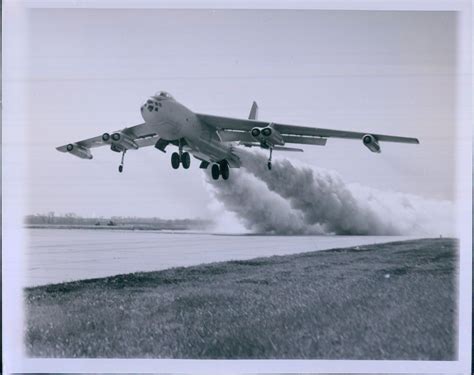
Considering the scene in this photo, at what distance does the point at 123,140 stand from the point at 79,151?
833 millimetres

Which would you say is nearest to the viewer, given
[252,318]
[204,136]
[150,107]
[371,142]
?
[252,318]

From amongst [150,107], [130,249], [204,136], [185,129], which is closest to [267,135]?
[204,136]

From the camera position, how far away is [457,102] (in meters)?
8.91

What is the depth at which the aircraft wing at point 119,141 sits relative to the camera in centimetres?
957

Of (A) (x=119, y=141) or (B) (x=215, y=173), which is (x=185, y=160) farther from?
(A) (x=119, y=141)

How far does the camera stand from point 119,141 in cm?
992

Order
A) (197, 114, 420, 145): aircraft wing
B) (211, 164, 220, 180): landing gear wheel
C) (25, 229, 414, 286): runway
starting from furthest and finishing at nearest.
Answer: (211, 164, 220, 180): landing gear wheel → (197, 114, 420, 145): aircraft wing → (25, 229, 414, 286): runway

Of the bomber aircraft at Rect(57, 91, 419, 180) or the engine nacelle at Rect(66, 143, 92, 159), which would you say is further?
the bomber aircraft at Rect(57, 91, 419, 180)

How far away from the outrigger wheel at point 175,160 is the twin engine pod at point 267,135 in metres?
1.62

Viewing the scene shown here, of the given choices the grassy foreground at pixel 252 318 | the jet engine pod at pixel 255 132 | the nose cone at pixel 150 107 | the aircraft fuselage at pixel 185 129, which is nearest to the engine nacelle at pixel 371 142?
the jet engine pod at pixel 255 132

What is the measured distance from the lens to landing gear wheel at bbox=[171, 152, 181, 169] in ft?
33.9

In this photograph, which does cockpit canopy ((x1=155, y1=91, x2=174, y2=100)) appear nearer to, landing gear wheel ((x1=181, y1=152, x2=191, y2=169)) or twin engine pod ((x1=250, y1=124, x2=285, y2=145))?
landing gear wheel ((x1=181, y1=152, x2=191, y2=169))

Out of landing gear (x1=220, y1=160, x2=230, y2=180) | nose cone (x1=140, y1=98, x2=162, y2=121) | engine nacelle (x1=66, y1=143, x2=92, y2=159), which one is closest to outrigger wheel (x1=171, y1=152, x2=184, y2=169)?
landing gear (x1=220, y1=160, x2=230, y2=180)

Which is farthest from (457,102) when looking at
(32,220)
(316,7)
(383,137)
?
(32,220)
